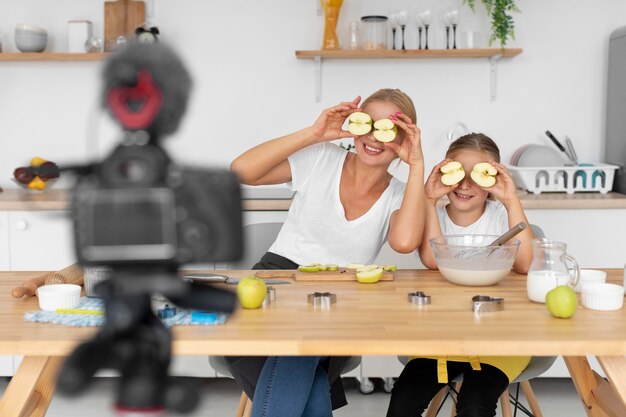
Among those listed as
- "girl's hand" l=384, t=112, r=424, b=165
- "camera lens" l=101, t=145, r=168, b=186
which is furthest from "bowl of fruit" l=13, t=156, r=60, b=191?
"girl's hand" l=384, t=112, r=424, b=165

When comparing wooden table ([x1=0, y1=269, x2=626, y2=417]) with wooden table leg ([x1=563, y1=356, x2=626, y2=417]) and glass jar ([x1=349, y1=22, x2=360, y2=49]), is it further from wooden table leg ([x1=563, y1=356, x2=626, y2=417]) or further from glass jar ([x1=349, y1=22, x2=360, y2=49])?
glass jar ([x1=349, y1=22, x2=360, y2=49])

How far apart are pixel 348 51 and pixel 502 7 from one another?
0.76m

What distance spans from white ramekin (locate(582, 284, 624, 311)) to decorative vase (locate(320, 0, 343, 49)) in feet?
7.43

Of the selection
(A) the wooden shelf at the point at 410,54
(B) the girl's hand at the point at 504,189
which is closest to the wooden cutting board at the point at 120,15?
(A) the wooden shelf at the point at 410,54

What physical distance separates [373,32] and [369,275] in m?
2.01

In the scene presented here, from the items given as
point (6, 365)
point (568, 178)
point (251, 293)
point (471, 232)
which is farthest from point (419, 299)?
point (6, 365)

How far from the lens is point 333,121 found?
2039 mm

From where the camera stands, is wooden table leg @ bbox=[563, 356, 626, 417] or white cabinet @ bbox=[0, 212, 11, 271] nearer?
wooden table leg @ bbox=[563, 356, 626, 417]

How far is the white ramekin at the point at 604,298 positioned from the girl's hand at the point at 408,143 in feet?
1.88

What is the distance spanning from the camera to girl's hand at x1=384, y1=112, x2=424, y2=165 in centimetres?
199

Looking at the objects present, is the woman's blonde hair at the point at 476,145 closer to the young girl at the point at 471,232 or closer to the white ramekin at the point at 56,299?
the young girl at the point at 471,232

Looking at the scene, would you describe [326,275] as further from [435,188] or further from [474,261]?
[435,188]

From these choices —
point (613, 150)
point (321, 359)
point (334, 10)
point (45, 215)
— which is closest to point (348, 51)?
point (334, 10)

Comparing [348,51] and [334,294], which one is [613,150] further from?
[334,294]
